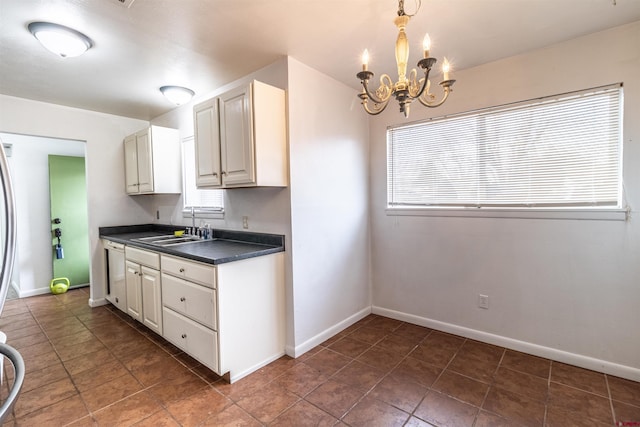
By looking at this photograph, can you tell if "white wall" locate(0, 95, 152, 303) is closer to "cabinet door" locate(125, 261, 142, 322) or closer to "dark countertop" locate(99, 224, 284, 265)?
"dark countertop" locate(99, 224, 284, 265)

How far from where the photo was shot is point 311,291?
106 inches

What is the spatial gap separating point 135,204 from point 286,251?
2832 millimetres

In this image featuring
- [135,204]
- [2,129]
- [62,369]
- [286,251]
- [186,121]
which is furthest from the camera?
[135,204]

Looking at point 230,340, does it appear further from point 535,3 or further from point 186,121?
point 535,3

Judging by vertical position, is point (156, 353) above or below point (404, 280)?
below

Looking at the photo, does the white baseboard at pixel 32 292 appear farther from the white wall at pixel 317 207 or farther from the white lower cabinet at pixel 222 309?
the white wall at pixel 317 207

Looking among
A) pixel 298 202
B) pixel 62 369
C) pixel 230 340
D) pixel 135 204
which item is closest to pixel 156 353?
pixel 62 369

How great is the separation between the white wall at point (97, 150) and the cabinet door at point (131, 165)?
0.10m

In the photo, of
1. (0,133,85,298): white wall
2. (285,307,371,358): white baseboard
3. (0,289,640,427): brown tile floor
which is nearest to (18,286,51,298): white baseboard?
(0,133,85,298): white wall

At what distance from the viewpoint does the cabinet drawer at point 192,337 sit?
2170 mm

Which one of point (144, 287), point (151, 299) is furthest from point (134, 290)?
point (151, 299)

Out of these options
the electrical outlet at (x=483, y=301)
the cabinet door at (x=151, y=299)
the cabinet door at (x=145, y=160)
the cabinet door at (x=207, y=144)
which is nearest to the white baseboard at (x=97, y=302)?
the cabinet door at (x=151, y=299)

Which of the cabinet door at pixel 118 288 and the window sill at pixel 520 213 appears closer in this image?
the window sill at pixel 520 213

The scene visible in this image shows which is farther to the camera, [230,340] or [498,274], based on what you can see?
[498,274]
